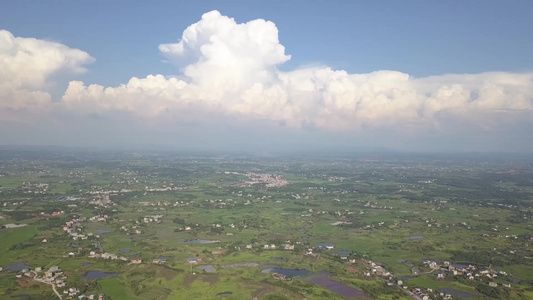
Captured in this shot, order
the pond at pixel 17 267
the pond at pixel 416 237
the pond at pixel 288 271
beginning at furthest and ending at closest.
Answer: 1. the pond at pixel 416 237
2. the pond at pixel 288 271
3. the pond at pixel 17 267

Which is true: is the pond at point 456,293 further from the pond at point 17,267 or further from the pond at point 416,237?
the pond at point 17,267

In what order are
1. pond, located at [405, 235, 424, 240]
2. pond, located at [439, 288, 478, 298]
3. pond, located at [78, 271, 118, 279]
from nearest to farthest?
pond, located at [439, 288, 478, 298] → pond, located at [78, 271, 118, 279] → pond, located at [405, 235, 424, 240]

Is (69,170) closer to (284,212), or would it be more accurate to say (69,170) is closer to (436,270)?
(284,212)

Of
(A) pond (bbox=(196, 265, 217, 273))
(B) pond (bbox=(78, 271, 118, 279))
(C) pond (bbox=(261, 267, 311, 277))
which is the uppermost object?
(A) pond (bbox=(196, 265, 217, 273))

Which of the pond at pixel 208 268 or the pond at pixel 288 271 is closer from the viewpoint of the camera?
the pond at pixel 208 268

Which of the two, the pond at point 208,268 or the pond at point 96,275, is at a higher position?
the pond at point 208,268

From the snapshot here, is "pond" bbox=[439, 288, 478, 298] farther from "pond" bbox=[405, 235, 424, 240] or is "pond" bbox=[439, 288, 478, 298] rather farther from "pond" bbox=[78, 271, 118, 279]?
"pond" bbox=[78, 271, 118, 279]

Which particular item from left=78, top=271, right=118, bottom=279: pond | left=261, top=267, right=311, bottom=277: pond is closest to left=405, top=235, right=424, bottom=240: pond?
left=261, top=267, right=311, bottom=277: pond

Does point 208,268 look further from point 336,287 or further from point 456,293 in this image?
point 456,293

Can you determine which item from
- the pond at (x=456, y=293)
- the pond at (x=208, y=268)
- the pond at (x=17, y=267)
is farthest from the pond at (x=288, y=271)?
the pond at (x=17, y=267)
